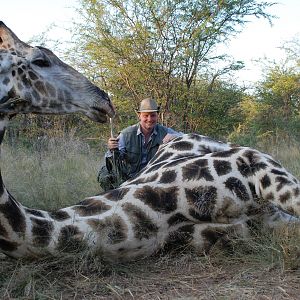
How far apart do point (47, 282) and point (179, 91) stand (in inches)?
377

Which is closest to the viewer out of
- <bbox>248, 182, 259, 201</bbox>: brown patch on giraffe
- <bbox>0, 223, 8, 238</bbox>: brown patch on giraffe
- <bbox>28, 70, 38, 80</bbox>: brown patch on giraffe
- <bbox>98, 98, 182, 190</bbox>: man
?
<bbox>0, 223, 8, 238</bbox>: brown patch on giraffe

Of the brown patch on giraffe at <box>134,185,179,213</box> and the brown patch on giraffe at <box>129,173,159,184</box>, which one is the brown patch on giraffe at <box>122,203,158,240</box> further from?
the brown patch on giraffe at <box>129,173,159,184</box>

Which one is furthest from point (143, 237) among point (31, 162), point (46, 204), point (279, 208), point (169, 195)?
point (31, 162)

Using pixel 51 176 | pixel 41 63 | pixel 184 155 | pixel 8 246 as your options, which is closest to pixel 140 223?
pixel 8 246

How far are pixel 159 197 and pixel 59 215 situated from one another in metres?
0.65

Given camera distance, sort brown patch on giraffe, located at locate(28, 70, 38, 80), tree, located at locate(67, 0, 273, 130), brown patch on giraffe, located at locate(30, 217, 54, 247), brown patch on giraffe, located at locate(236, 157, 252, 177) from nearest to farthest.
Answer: brown patch on giraffe, located at locate(30, 217, 54, 247) → brown patch on giraffe, located at locate(28, 70, 38, 80) → brown patch on giraffe, located at locate(236, 157, 252, 177) → tree, located at locate(67, 0, 273, 130)

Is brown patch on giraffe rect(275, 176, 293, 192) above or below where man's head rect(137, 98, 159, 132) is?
below

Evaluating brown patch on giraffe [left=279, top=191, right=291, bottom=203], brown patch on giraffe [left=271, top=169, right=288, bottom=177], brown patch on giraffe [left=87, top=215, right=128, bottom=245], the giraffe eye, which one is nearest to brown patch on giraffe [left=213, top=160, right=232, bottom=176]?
brown patch on giraffe [left=271, top=169, right=288, bottom=177]

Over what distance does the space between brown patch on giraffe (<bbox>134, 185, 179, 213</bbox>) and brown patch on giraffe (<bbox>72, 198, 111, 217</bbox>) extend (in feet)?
0.73

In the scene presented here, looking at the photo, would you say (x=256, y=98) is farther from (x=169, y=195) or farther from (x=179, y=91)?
(x=169, y=195)

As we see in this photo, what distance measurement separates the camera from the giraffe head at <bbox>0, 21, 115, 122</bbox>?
3135 mm

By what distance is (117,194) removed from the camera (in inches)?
137

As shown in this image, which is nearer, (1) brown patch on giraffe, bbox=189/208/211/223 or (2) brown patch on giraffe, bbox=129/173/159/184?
(1) brown patch on giraffe, bbox=189/208/211/223

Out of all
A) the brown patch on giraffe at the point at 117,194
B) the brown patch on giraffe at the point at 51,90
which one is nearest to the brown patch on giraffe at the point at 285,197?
the brown patch on giraffe at the point at 117,194
